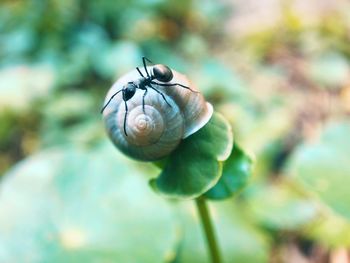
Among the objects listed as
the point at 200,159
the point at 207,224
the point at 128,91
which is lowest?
the point at 207,224

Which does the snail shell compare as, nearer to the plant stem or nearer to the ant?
the ant

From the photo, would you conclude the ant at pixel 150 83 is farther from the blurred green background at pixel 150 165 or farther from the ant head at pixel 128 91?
the blurred green background at pixel 150 165

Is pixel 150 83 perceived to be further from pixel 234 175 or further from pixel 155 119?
pixel 234 175

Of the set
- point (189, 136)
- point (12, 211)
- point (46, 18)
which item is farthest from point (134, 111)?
point (46, 18)

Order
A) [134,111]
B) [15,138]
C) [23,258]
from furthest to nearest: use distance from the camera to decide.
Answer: [15,138], [23,258], [134,111]

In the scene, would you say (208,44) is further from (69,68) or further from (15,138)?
(15,138)

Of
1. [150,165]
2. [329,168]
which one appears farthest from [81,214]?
[329,168]

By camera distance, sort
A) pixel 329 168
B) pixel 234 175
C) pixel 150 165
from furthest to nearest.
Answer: pixel 150 165 → pixel 329 168 → pixel 234 175
